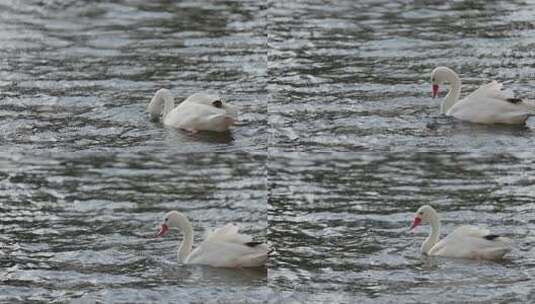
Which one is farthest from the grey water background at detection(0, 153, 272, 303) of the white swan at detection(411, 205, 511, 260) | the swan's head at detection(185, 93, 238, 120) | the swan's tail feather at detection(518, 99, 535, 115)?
the swan's tail feather at detection(518, 99, 535, 115)

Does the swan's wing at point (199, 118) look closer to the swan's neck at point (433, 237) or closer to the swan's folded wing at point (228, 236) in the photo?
the swan's folded wing at point (228, 236)

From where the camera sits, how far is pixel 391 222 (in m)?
13.5

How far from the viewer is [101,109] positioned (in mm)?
15750

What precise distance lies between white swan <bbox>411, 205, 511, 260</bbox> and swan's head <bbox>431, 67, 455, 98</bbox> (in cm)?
269

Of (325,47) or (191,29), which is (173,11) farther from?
(325,47)

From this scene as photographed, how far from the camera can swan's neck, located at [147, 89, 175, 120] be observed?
15391 mm

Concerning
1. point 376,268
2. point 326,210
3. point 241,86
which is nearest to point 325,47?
point 241,86

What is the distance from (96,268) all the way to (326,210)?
2251 millimetres

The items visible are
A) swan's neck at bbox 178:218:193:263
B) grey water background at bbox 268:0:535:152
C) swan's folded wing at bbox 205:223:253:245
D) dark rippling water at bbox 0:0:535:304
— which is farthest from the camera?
grey water background at bbox 268:0:535:152

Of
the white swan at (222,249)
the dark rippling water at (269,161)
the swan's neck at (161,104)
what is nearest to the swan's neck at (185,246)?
the white swan at (222,249)

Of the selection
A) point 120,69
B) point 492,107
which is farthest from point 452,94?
point 120,69

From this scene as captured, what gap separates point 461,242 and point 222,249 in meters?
1.91

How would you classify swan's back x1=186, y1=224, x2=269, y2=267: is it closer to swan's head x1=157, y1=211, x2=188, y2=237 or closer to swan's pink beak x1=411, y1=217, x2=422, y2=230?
swan's head x1=157, y1=211, x2=188, y2=237

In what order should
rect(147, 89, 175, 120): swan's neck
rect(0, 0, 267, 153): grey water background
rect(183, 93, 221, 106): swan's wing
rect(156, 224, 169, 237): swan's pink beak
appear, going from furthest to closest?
rect(147, 89, 175, 120): swan's neck < rect(183, 93, 221, 106): swan's wing < rect(0, 0, 267, 153): grey water background < rect(156, 224, 169, 237): swan's pink beak
